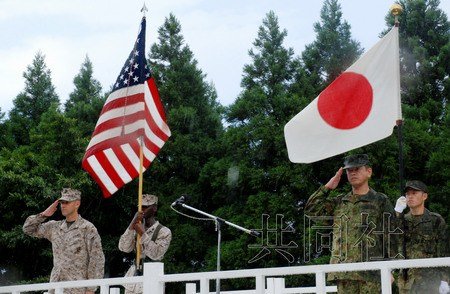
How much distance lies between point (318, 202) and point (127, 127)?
2560 mm

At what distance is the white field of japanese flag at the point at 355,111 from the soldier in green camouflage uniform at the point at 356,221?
209 mm

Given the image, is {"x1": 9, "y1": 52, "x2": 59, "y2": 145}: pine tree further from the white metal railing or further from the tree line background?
the white metal railing

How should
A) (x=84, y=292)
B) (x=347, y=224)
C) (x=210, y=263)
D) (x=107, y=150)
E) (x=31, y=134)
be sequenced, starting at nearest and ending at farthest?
(x=347, y=224), (x=84, y=292), (x=107, y=150), (x=210, y=263), (x=31, y=134)

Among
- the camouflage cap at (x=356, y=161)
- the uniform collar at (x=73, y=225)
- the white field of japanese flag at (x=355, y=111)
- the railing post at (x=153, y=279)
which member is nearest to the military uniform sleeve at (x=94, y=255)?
the uniform collar at (x=73, y=225)

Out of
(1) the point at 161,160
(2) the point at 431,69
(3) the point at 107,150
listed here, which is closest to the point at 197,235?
(1) the point at 161,160

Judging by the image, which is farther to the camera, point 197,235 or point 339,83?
point 197,235

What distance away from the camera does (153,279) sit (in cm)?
538

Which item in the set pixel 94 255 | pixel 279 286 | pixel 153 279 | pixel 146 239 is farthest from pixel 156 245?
pixel 153 279

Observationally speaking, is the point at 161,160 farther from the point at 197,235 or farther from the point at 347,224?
the point at 347,224

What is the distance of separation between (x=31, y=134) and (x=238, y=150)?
283 inches

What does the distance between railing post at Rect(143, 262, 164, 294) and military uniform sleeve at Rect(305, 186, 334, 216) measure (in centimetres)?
119

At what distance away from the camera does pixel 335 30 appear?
24828 mm

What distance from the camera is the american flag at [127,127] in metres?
7.64

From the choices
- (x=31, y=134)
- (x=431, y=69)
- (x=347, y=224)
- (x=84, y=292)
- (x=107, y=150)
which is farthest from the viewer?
(x=31, y=134)
